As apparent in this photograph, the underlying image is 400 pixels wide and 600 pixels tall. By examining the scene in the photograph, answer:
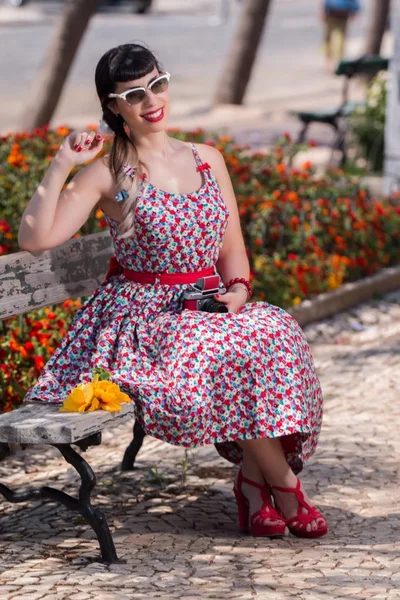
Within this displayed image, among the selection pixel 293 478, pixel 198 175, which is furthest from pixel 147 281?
pixel 293 478

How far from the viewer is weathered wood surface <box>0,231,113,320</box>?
459 centimetres

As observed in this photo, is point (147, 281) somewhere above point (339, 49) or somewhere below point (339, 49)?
above

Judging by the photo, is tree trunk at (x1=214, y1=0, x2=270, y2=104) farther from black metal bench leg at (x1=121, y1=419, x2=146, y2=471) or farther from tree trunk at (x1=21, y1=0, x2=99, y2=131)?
black metal bench leg at (x1=121, y1=419, x2=146, y2=471)

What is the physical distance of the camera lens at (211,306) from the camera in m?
4.33

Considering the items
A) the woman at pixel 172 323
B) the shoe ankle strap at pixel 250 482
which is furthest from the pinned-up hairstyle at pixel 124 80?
the shoe ankle strap at pixel 250 482

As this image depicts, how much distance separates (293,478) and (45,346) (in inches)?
73.0

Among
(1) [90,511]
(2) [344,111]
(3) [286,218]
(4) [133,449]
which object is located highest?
(1) [90,511]

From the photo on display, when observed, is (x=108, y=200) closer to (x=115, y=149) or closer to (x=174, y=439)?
(x=115, y=149)

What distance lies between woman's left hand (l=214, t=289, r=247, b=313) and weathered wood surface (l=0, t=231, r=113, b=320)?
746 millimetres

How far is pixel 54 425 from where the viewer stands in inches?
153

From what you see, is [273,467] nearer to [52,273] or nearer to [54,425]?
[54,425]

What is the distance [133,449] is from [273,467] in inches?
36.9

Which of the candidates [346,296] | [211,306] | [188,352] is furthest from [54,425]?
[346,296]

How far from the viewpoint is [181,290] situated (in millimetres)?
4391
